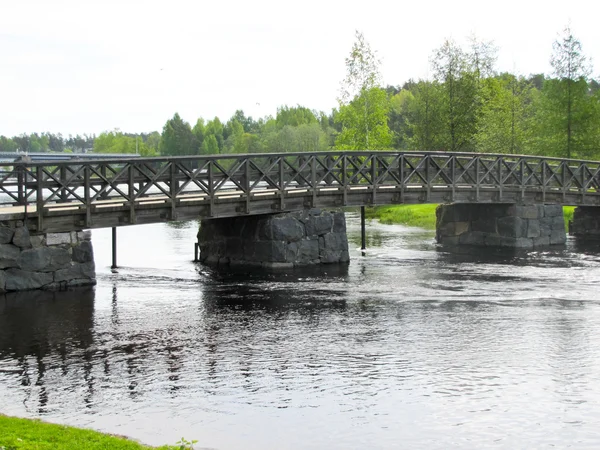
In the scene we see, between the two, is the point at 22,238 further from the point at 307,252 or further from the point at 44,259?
the point at 307,252

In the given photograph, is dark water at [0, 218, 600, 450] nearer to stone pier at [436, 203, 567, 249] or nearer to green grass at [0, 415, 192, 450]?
green grass at [0, 415, 192, 450]

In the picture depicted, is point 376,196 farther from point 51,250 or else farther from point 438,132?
point 438,132

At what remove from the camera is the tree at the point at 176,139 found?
161 metres

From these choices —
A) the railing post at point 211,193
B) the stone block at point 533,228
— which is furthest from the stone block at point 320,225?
the stone block at point 533,228

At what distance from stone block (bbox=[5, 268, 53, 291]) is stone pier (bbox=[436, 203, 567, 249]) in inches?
828

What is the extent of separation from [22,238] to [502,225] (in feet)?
72.9

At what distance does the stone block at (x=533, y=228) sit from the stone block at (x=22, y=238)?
74.4 ft

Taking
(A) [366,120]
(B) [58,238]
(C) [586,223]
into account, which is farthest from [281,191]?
(A) [366,120]

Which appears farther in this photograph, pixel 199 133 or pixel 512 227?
pixel 199 133

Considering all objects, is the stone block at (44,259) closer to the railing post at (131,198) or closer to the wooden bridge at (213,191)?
the wooden bridge at (213,191)

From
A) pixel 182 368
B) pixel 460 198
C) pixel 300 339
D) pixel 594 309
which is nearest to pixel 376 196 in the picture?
pixel 460 198

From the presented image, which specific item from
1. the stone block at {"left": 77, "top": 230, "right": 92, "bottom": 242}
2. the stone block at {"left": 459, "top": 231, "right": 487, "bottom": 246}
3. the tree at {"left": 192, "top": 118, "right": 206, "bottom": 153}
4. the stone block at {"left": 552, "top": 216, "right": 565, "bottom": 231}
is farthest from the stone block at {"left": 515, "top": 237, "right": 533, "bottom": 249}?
the tree at {"left": 192, "top": 118, "right": 206, "bottom": 153}

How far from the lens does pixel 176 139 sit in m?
161

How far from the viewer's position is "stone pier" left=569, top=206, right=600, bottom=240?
4319cm
